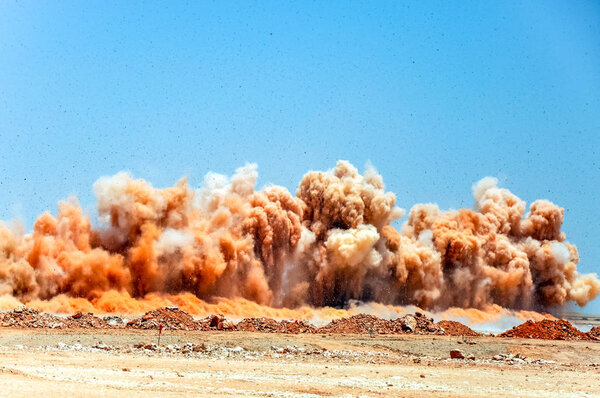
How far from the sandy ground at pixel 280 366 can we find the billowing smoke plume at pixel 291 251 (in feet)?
50.7

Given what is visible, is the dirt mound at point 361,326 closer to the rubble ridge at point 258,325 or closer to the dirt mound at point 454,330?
the rubble ridge at point 258,325

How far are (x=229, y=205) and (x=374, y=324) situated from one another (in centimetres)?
2005

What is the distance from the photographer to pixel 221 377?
71.5 feet

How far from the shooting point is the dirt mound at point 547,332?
46.1 meters

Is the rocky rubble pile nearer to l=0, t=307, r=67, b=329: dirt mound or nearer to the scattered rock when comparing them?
the scattered rock

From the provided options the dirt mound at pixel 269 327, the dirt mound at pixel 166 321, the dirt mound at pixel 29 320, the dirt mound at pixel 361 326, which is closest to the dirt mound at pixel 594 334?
the dirt mound at pixel 361 326

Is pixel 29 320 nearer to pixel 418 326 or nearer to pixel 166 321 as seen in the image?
pixel 166 321

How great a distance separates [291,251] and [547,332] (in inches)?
967

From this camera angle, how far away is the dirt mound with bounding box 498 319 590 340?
46094 millimetres

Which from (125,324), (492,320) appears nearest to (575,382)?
(125,324)

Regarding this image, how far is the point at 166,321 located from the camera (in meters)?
40.3

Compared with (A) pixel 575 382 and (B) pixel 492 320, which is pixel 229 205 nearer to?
(B) pixel 492 320

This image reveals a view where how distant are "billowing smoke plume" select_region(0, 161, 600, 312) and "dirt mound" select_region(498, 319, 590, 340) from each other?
20.1m

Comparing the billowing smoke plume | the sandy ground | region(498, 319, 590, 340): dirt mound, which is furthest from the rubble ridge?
the billowing smoke plume
